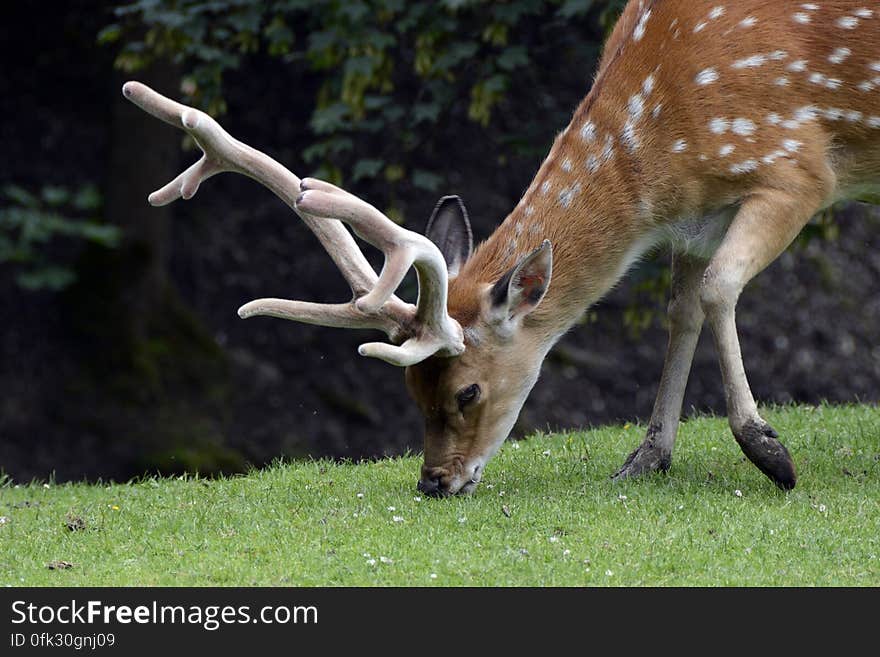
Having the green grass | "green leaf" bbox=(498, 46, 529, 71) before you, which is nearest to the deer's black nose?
the green grass

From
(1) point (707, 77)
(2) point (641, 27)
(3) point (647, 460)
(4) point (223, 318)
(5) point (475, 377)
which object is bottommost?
(4) point (223, 318)

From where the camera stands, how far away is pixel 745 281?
6.06 meters

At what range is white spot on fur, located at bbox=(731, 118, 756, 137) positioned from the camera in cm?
608

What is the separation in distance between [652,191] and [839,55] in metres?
0.96

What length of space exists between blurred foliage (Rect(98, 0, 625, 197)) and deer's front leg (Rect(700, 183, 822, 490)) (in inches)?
115

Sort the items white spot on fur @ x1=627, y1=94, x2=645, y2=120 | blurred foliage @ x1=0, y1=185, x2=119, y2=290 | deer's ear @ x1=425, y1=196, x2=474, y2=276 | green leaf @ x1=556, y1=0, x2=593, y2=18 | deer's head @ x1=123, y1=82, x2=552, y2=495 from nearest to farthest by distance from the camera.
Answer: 1. deer's head @ x1=123, y1=82, x2=552, y2=495
2. white spot on fur @ x1=627, y1=94, x2=645, y2=120
3. deer's ear @ x1=425, y1=196, x2=474, y2=276
4. green leaf @ x1=556, y1=0, x2=593, y2=18
5. blurred foliage @ x1=0, y1=185, x2=119, y2=290

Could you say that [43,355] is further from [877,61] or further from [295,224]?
[877,61]

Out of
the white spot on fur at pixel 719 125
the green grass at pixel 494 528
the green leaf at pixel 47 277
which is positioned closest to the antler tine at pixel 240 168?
the green grass at pixel 494 528

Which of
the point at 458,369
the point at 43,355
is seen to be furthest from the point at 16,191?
the point at 458,369

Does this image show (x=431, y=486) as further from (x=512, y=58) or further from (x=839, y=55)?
(x=512, y=58)

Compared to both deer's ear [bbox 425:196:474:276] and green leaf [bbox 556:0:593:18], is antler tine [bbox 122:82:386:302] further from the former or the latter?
green leaf [bbox 556:0:593:18]

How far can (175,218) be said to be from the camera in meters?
13.3

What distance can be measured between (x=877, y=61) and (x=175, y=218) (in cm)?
820

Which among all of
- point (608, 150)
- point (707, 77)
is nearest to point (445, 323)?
point (608, 150)
